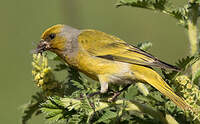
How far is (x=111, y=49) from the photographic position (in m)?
3.49

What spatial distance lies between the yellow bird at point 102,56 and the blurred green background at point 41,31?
2.53 m

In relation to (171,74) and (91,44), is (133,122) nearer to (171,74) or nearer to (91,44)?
(171,74)

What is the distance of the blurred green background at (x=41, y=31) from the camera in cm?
722

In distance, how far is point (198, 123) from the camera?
220 centimetres

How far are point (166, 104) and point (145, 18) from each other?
20.7 feet

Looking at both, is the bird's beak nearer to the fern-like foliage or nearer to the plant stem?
the fern-like foliage

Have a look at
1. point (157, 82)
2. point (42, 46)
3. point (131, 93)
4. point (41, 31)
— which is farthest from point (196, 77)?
point (41, 31)

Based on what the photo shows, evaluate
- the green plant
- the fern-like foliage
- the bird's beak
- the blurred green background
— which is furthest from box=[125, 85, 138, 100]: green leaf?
the blurred green background

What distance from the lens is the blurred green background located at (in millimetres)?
7219

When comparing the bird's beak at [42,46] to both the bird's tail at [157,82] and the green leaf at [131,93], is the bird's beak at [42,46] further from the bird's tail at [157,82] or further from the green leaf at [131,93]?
the green leaf at [131,93]

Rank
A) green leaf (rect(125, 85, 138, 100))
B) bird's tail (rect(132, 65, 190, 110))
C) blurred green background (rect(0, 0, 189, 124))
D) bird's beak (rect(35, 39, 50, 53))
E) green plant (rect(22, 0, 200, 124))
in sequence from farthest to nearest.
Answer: blurred green background (rect(0, 0, 189, 124))
bird's beak (rect(35, 39, 50, 53))
green leaf (rect(125, 85, 138, 100))
bird's tail (rect(132, 65, 190, 110))
green plant (rect(22, 0, 200, 124))

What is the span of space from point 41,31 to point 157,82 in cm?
647

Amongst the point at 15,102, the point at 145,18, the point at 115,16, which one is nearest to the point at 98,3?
the point at 115,16

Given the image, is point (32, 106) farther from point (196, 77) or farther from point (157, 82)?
point (196, 77)
